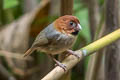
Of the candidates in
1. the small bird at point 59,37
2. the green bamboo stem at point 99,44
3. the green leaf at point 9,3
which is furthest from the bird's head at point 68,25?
the green leaf at point 9,3

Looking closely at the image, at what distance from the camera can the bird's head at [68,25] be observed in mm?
1573

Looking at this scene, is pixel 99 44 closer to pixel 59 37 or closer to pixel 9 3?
pixel 59 37

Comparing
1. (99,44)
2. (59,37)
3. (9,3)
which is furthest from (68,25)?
(9,3)

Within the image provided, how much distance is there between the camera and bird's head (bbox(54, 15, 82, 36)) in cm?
157

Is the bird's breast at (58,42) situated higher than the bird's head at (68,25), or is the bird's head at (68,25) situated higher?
the bird's head at (68,25)

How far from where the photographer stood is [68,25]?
1.64 metres

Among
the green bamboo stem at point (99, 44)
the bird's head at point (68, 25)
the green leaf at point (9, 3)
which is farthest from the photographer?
the green leaf at point (9, 3)

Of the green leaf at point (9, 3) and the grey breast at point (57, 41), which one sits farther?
the green leaf at point (9, 3)

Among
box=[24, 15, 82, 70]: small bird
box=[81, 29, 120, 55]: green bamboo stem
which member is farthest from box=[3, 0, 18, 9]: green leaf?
box=[81, 29, 120, 55]: green bamboo stem

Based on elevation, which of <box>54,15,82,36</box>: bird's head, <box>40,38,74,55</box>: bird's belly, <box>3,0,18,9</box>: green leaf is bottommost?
<box>3,0,18,9</box>: green leaf

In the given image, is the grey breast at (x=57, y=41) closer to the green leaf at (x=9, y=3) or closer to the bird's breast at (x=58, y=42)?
the bird's breast at (x=58, y=42)

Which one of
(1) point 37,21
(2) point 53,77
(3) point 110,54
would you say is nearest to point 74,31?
(3) point 110,54

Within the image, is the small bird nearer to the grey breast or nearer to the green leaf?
the grey breast

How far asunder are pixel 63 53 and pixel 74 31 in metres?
0.13
